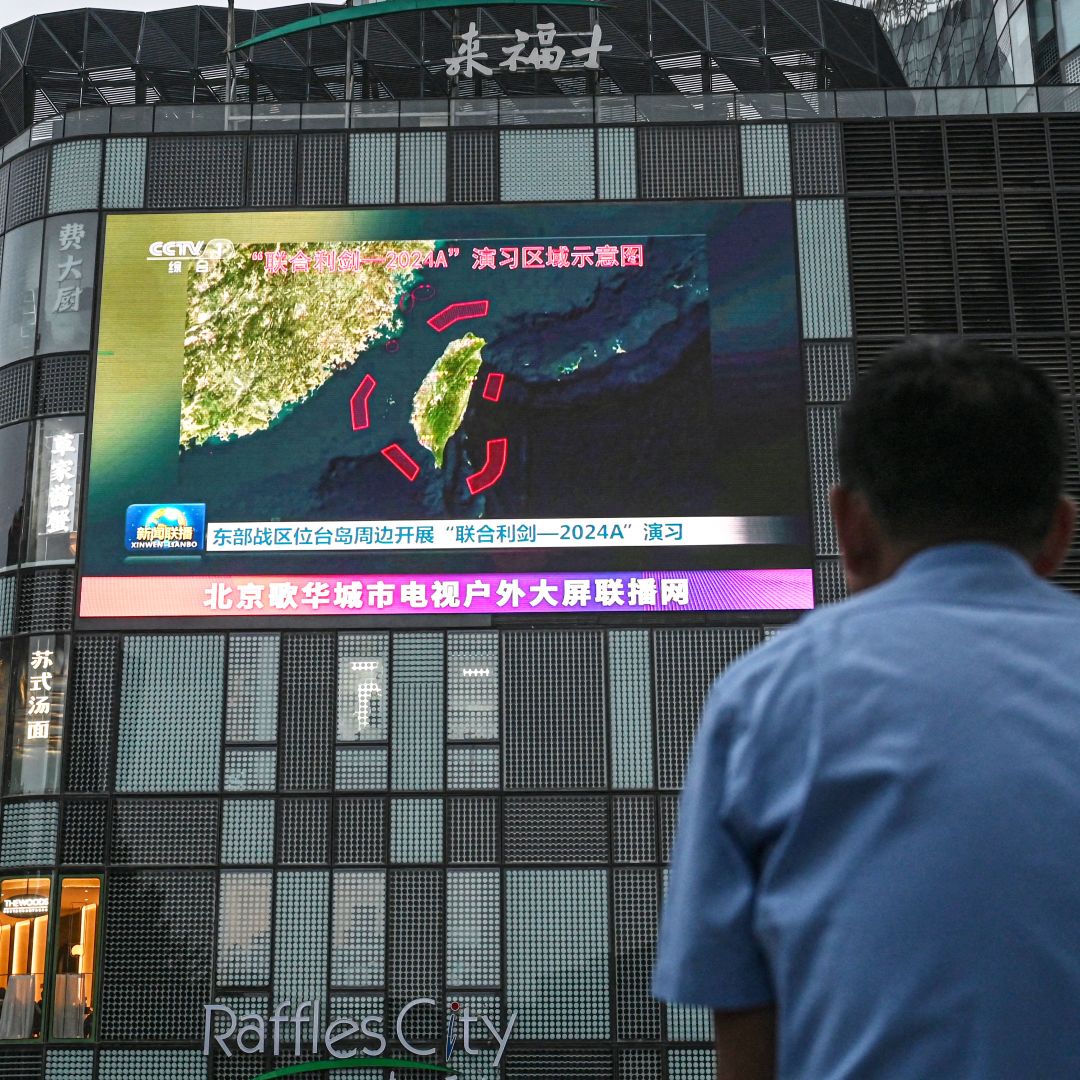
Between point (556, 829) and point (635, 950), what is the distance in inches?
56.2

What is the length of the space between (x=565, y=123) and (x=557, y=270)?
6.27ft

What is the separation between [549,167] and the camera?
51.9 ft

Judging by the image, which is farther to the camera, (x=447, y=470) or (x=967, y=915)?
(x=447, y=470)

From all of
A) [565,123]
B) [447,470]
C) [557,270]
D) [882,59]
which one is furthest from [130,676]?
[882,59]

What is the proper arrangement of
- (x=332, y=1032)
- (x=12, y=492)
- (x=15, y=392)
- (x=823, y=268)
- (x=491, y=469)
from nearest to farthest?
1. (x=332, y=1032)
2. (x=491, y=469)
3. (x=12, y=492)
4. (x=823, y=268)
5. (x=15, y=392)

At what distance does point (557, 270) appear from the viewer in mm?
15406

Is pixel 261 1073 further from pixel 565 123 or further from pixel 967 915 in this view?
pixel 967 915

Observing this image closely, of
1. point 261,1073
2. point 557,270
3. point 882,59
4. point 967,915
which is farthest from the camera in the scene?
point 882,59

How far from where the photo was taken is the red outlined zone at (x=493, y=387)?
1486cm

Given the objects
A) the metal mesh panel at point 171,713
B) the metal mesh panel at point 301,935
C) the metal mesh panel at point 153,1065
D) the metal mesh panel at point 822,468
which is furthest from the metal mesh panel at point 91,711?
the metal mesh panel at point 822,468

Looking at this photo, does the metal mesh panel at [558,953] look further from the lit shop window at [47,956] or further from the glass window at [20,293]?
the glass window at [20,293]

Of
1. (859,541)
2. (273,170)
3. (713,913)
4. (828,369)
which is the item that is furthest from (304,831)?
(713,913)

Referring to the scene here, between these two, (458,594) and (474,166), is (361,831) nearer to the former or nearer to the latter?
(458,594)

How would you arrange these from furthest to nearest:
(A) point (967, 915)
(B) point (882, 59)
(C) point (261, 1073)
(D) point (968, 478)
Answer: (B) point (882, 59), (C) point (261, 1073), (D) point (968, 478), (A) point (967, 915)
